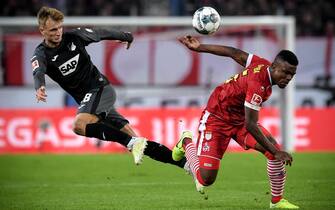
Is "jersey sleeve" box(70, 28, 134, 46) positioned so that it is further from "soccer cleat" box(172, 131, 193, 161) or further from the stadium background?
the stadium background

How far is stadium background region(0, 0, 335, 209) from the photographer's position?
19.3m

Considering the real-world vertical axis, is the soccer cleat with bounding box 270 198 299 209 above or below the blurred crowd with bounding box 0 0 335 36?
above

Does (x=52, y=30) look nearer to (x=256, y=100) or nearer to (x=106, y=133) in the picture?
(x=106, y=133)

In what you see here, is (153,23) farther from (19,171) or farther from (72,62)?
(72,62)

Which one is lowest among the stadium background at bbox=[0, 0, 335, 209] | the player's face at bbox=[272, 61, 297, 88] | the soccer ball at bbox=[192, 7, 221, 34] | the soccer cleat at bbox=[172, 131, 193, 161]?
the stadium background at bbox=[0, 0, 335, 209]

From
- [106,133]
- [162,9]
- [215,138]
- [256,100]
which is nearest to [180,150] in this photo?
[215,138]

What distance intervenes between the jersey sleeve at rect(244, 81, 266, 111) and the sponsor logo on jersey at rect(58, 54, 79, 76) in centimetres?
280

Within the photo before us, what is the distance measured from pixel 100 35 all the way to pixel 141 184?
9.79 ft

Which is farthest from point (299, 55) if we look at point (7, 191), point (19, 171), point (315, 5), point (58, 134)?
point (7, 191)

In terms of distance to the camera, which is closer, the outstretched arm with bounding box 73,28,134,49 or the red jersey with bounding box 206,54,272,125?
the red jersey with bounding box 206,54,272,125

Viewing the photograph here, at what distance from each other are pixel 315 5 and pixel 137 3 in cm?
545

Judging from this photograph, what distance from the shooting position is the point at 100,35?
427 inches

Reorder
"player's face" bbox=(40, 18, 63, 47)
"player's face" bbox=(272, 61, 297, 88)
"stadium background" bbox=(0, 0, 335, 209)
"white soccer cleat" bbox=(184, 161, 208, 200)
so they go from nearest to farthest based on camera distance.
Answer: "player's face" bbox=(272, 61, 297, 88), "white soccer cleat" bbox=(184, 161, 208, 200), "player's face" bbox=(40, 18, 63, 47), "stadium background" bbox=(0, 0, 335, 209)

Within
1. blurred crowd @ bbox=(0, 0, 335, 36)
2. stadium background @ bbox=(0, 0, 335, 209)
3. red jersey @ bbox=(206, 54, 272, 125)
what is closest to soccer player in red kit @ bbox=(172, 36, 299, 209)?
red jersey @ bbox=(206, 54, 272, 125)
